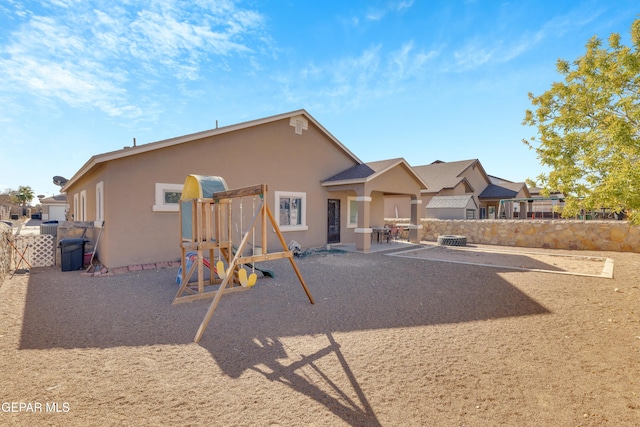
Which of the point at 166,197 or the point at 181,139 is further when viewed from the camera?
the point at 166,197

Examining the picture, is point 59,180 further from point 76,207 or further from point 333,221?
point 333,221

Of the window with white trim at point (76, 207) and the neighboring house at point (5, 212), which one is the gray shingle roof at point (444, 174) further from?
the neighboring house at point (5, 212)

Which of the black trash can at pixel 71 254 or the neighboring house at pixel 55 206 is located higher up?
the neighboring house at pixel 55 206

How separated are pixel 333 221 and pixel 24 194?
72.0 metres

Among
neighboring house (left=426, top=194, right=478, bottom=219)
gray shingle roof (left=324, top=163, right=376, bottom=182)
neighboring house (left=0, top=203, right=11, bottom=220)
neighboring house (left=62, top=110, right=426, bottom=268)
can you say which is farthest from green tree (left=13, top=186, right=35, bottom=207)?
neighboring house (left=426, top=194, right=478, bottom=219)

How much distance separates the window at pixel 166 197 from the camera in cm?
978

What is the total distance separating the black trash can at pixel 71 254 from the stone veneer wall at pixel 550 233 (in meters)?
16.7

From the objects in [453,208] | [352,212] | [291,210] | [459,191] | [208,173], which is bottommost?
[352,212]

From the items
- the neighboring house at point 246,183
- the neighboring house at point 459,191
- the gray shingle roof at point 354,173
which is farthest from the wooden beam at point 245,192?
the neighboring house at point 459,191

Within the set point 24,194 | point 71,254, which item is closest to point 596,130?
point 71,254

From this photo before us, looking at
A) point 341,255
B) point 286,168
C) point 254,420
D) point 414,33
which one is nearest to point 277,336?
point 254,420

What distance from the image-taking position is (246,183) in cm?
1162

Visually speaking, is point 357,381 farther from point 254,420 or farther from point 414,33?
point 414,33

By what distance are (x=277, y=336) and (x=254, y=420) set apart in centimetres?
191
